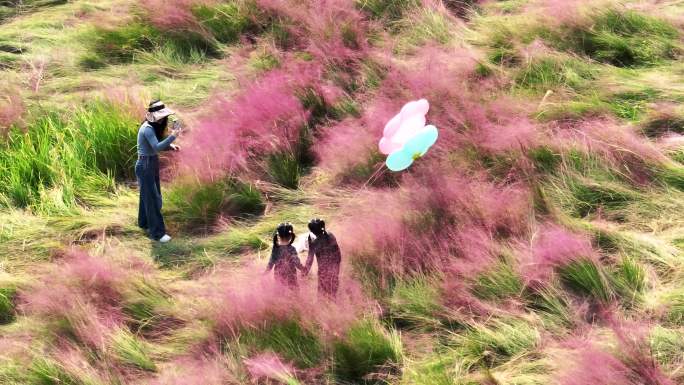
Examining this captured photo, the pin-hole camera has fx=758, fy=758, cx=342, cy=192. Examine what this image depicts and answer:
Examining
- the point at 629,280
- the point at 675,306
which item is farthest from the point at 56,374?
the point at 675,306

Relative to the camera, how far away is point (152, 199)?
6066 mm

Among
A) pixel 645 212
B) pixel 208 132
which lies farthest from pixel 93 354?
pixel 645 212

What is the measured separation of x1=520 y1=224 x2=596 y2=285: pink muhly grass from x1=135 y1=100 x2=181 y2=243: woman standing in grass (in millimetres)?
2851

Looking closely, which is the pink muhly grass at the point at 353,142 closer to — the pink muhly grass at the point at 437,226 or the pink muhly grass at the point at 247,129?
the pink muhly grass at the point at 247,129

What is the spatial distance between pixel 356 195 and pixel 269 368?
2175mm

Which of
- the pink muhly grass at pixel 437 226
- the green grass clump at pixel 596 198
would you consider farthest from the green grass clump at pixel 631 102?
the pink muhly grass at pixel 437 226

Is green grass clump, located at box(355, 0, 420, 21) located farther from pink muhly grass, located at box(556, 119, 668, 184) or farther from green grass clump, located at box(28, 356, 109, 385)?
green grass clump, located at box(28, 356, 109, 385)

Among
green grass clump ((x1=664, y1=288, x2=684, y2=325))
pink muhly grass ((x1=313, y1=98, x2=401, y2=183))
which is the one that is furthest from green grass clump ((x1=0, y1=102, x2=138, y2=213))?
green grass clump ((x1=664, y1=288, x2=684, y2=325))

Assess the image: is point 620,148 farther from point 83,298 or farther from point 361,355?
point 83,298

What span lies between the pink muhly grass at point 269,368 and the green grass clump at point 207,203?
2.02 m

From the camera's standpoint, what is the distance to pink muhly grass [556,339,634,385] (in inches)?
154

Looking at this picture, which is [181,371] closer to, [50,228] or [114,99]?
[50,228]

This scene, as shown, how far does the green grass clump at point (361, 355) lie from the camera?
4.53m

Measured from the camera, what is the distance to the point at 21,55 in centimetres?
936
